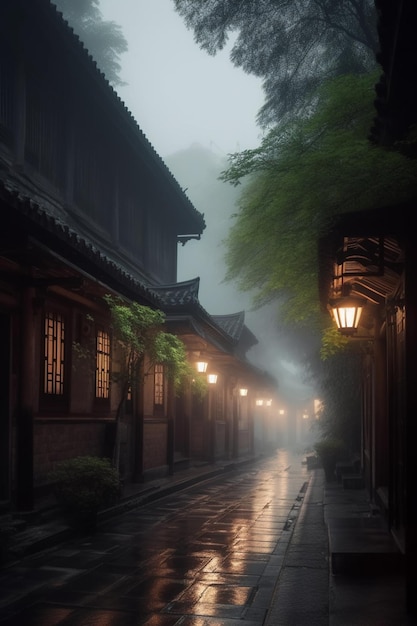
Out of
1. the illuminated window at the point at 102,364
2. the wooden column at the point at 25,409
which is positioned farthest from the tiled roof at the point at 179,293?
the wooden column at the point at 25,409

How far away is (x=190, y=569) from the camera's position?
879 cm

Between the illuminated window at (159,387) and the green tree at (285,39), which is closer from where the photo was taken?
the green tree at (285,39)

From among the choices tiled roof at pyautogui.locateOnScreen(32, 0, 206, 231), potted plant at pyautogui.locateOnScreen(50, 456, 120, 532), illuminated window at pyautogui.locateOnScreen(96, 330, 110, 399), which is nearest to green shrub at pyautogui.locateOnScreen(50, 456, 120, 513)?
potted plant at pyautogui.locateOnScreen(50, 456, 120, 532)

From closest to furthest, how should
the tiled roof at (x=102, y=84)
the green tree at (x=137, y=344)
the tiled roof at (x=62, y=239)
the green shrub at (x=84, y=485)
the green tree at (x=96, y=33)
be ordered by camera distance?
the tiled roof at (x=62, y=239) → the green shrub at (x=84, y=485) → the green tree at (x=137, y=344) → the tiled roof at (x=102, y=84) → the green tree at (x=96, y=33)

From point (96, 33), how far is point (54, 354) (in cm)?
3717

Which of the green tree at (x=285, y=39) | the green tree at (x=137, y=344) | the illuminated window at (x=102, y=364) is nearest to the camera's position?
the green tree at (x=137, y=344)

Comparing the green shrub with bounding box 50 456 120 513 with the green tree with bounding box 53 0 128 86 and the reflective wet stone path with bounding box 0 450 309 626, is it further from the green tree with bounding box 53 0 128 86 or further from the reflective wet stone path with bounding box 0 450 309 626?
the green tree with bounding box 53 0 128 86

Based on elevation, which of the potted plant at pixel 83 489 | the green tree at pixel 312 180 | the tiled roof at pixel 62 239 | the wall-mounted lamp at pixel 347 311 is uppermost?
the green tree at pixel 312 180

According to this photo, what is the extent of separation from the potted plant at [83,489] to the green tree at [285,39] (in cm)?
1073

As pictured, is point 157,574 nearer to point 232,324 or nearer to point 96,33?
point 232,324

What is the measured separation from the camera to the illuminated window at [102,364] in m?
15.1

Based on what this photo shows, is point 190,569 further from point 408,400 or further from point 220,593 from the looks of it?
point 408,400

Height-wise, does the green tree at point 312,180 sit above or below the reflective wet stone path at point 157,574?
above

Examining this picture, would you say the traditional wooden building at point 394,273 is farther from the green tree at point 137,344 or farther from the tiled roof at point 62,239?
the green tree at point 137,344
